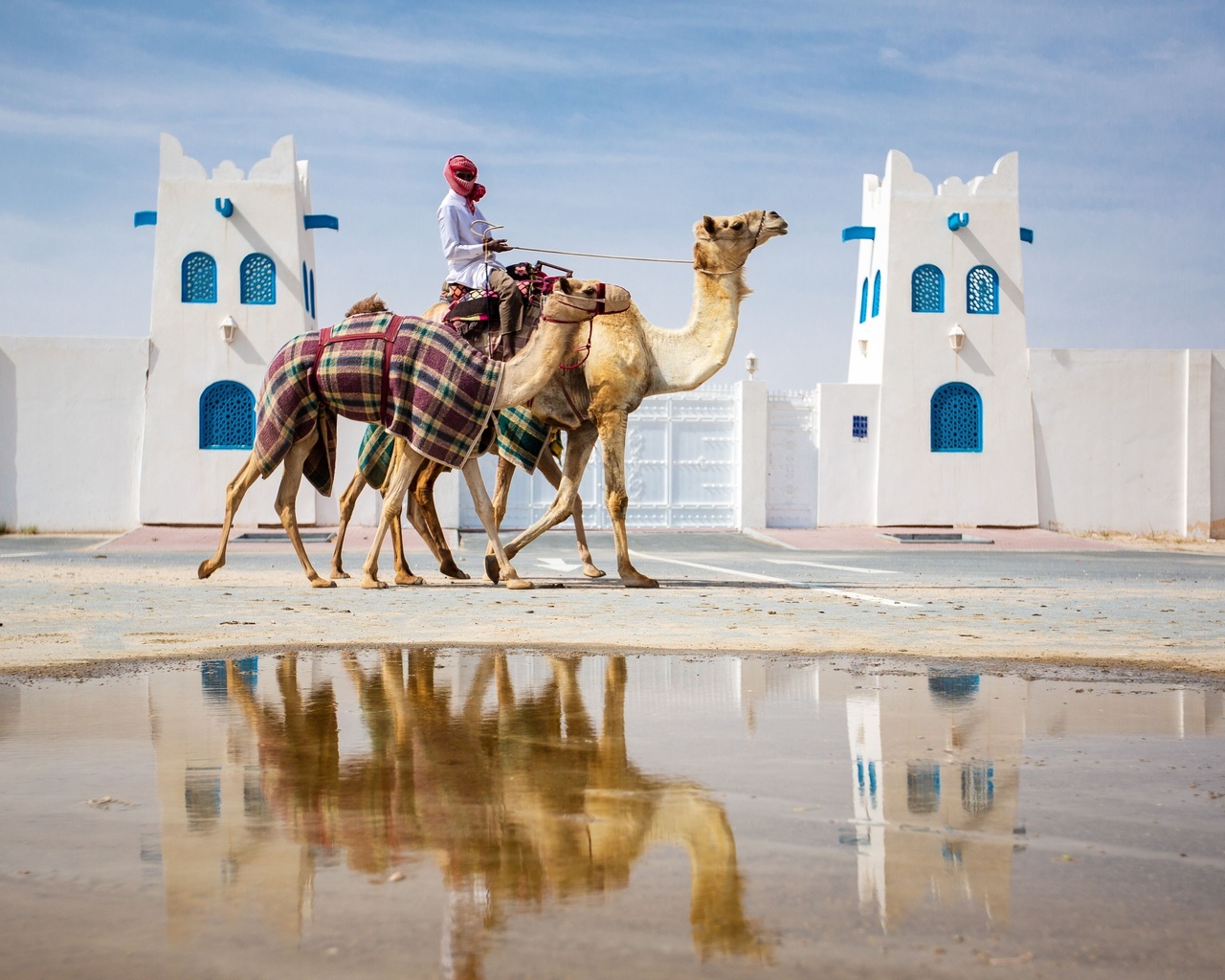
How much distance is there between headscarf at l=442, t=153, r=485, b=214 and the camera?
437 inches

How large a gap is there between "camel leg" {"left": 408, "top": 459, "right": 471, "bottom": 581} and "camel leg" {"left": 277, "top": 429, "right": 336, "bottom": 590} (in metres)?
1.07

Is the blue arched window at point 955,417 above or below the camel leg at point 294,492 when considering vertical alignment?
above

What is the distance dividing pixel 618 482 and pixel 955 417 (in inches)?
530

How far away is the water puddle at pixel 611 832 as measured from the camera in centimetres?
265

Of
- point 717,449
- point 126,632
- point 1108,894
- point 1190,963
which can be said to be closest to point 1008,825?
point 1108,894

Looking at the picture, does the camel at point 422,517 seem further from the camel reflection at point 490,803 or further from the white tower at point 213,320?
the white tower at point 213,320

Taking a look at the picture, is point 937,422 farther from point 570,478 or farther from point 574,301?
point 574,301

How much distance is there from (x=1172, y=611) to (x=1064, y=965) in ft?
24.0

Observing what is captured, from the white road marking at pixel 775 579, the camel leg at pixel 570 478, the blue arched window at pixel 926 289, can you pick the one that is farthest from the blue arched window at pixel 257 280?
the camel leg at pixel 570 478

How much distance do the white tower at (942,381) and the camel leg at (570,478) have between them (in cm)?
1248

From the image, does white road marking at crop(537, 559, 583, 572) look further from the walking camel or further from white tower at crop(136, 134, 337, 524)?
white tower at crop(136, 134, 337, 524)

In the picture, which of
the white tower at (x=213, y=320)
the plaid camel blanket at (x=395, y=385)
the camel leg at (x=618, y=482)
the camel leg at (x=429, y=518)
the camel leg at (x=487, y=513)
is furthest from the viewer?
the white tower at (x=213, y=320)

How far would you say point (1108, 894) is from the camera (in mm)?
2963

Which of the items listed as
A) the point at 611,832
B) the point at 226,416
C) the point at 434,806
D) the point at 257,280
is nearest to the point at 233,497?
the point at 434,806
